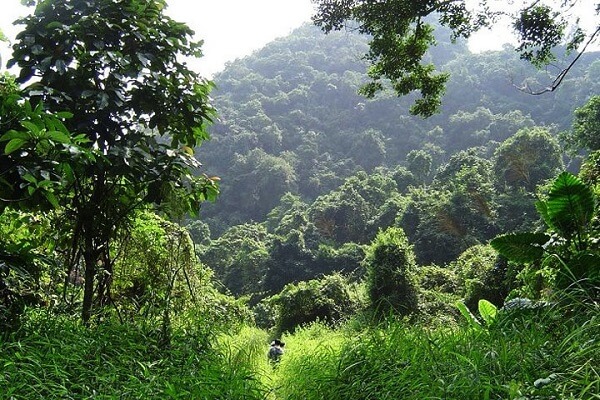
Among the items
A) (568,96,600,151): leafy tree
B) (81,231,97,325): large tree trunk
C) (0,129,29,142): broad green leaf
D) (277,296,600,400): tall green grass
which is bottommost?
(277,296,600,400): tall green grass

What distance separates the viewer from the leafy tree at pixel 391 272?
13.9 metres

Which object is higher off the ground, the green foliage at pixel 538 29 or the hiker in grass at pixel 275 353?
the green foliage at pixel 538 29

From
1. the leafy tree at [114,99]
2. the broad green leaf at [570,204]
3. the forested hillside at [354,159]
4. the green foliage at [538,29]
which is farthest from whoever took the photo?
the forested hillside at [354,159]

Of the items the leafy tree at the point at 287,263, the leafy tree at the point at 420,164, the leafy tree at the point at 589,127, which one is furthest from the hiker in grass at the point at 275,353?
the leafy tree at the point at 420,164

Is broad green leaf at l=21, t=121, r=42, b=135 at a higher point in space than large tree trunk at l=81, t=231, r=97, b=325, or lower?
higher

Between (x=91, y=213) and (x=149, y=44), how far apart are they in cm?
144

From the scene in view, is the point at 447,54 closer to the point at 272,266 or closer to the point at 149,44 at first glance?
the point at 272,266

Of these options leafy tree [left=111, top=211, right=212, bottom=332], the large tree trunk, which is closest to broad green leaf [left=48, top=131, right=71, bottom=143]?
the large tree trunk

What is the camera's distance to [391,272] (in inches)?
548

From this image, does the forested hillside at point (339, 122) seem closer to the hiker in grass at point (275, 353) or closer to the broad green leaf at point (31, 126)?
the hiker in grass at point (275, 353)

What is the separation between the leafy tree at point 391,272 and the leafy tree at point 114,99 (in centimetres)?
1057

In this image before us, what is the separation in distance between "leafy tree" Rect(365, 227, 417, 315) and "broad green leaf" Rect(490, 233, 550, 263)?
903cm

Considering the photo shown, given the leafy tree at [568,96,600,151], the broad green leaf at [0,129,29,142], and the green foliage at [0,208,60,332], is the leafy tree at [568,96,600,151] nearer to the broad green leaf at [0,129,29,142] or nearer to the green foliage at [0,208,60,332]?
the green foliage at [0,208,60,332]

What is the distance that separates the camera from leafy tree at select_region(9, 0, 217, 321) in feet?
11.4
